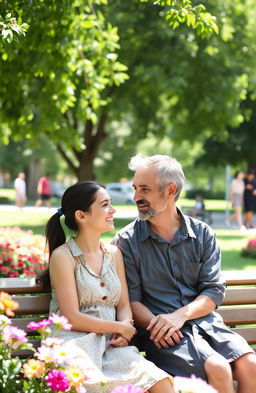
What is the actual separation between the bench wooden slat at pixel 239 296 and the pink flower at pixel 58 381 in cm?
171

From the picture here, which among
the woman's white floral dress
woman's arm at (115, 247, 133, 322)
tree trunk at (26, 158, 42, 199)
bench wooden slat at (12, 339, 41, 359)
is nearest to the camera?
the woman's white floral dress

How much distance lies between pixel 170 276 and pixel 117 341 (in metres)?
0.54

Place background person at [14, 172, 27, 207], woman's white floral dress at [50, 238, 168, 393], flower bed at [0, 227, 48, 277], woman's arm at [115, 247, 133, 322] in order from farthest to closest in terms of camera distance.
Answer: background person at [14, 172, 27, 207], flower bed at [0, 227, 48, 277], woman's arm at [115, 247, 133, 322], woman's white floral dress at [50, 238, 168, 393]

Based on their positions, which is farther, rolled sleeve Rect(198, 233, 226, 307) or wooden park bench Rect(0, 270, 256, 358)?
rolled sleeve Rect(198, 233, 226, 307)

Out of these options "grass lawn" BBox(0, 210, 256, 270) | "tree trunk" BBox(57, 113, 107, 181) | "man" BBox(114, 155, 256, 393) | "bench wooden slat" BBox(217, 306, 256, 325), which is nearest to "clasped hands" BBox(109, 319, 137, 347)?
"man" BBox(114, 155, 256, 393)

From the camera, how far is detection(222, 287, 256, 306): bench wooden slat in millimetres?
4258

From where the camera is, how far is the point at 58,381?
109 inches

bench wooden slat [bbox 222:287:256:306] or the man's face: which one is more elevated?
the man's face

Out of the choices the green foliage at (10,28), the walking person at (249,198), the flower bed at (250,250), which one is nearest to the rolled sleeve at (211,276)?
the green foliage at (10,28)

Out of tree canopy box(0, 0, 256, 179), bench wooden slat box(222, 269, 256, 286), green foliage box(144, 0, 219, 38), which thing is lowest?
bench wooden slat box(222, 269, 256, 286)

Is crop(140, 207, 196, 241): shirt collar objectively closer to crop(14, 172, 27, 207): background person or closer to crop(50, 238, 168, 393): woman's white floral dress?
crop(50, 238, 168, 393): woman's white floral dress

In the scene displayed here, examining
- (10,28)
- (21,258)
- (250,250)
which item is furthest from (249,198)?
(10,28)

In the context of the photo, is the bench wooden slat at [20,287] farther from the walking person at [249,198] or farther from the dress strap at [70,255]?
the walking person at [249,198]

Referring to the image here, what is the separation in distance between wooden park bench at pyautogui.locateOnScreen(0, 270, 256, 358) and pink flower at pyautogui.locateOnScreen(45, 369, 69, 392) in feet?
3.28
